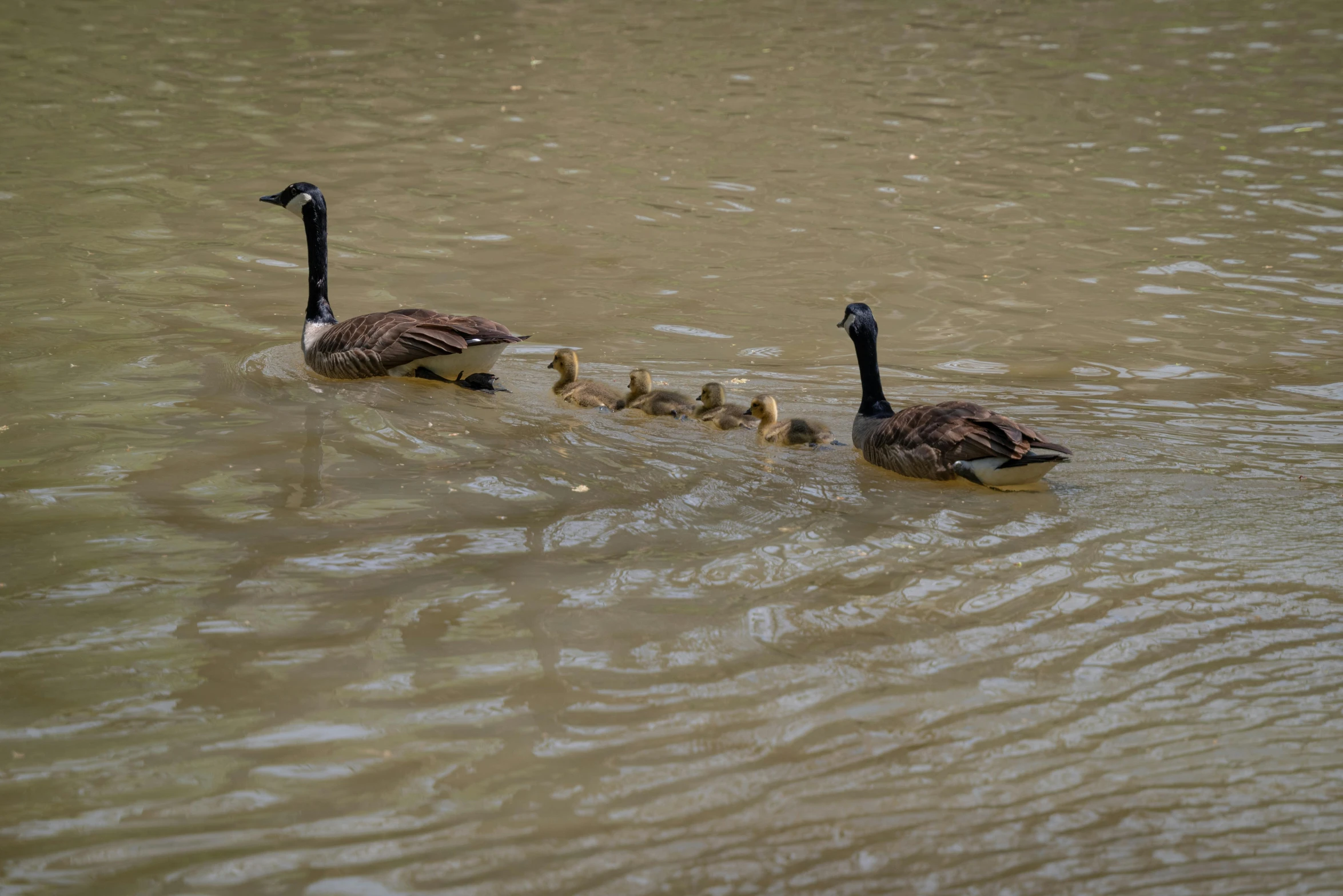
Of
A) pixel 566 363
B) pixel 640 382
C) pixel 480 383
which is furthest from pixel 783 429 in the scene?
pixel 480 383

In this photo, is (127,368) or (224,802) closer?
(224,802)

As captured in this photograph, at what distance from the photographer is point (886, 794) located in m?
4.96

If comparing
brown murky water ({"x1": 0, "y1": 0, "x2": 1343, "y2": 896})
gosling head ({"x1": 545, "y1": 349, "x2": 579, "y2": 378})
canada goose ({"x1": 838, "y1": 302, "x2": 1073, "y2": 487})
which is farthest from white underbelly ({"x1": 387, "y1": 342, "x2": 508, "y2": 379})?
canada goose ({"x1": 838, "y1": 302, "x2": 1073, "y2": 487})

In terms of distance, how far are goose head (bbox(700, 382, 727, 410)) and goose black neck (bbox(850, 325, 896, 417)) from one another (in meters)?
1.06

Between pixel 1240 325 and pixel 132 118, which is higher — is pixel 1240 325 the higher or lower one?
the lower one

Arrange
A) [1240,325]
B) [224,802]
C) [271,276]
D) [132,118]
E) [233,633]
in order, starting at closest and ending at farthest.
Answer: [224,802] < [233,633] < [1240,325] < [271,276] < [132,118]

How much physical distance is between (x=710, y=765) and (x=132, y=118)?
56.7 ft

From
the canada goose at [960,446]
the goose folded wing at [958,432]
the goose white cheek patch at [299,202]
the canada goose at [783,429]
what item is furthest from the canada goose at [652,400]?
the goose white cheek patch at [299,202]

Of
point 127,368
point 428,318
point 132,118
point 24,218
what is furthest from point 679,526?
point 132,118

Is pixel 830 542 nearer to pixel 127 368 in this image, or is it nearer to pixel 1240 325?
pixel 127 368

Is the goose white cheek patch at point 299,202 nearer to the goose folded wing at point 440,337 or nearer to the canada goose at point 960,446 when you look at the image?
the goose folded wing at point 440,337

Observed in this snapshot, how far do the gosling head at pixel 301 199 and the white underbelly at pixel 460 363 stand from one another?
216 centimetres

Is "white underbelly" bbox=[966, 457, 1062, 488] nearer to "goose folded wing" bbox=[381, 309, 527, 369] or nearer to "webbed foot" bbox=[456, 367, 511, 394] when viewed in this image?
"goose folded wing" bbox=[381, 309, 527, 369]

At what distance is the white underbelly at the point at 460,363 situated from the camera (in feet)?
33.3
